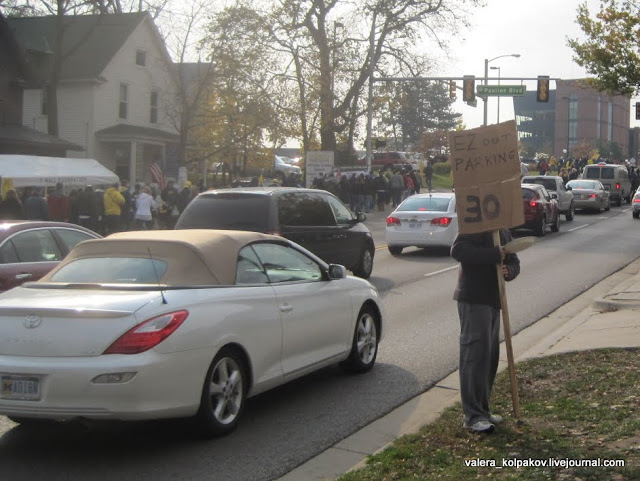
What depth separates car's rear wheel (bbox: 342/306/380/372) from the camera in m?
8.60

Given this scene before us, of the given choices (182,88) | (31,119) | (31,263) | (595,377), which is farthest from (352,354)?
(31,119)

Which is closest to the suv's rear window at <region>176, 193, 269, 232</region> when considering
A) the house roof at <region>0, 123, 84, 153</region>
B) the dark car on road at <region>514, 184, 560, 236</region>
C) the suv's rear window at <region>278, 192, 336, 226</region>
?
the suv's rear window at <region>278, 192, 336, 226</region>

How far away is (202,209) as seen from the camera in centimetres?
1317

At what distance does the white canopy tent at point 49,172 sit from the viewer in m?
25.2

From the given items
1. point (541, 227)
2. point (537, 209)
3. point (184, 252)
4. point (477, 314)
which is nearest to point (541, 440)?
point (477, 314)

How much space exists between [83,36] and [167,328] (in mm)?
38572

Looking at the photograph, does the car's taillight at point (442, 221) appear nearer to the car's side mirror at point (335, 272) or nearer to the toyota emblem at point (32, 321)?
the car's side mirror at point (335, 272)

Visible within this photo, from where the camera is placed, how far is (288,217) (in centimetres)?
1355

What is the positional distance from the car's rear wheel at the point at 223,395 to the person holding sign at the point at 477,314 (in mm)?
1632

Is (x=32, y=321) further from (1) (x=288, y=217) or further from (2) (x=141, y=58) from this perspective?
(2) (x=141, y=58)

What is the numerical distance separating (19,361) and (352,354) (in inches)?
137

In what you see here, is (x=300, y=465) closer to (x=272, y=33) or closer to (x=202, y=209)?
(x=202, y=209)

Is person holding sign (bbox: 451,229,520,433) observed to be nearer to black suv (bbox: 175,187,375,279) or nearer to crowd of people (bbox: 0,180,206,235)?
black suv (bbox: 175,187,375,279)

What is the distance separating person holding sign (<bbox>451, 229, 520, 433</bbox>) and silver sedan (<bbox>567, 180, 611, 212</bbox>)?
107ft
